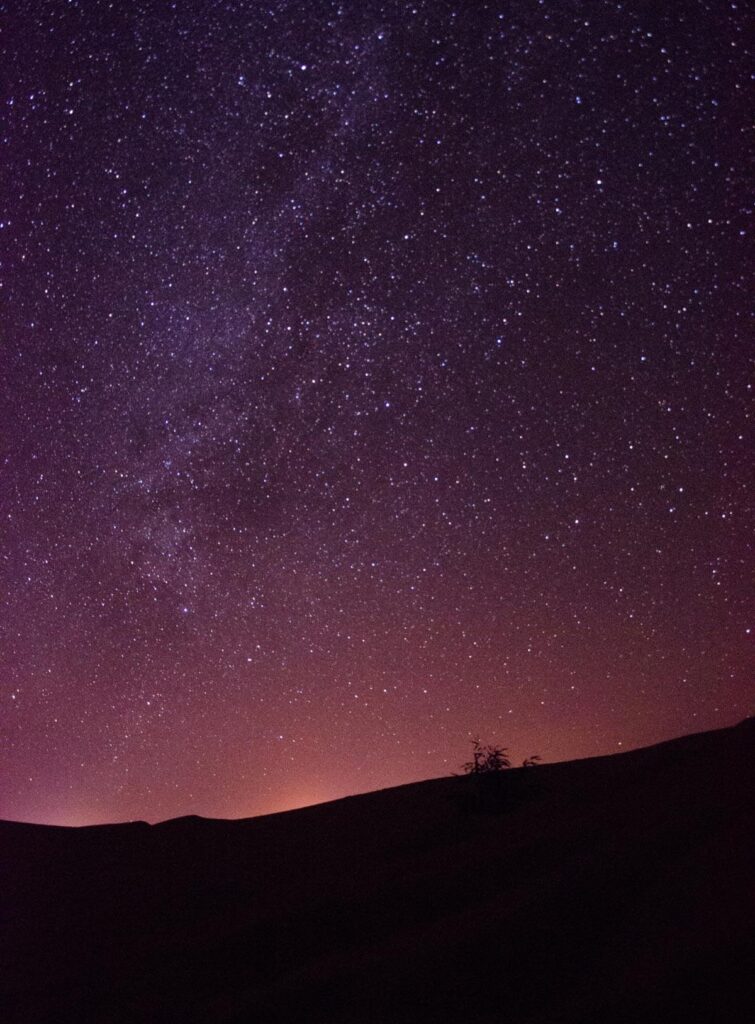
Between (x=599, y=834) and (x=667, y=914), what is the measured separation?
74.9 inches

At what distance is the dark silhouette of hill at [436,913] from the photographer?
414 centimetres

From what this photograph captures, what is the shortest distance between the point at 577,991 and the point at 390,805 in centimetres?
644

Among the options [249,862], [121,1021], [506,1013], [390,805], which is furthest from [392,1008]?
[390,805]

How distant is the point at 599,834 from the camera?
648 centimetres

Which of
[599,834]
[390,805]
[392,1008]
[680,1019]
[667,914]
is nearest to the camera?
[680,1019]

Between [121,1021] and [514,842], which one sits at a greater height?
[514,842]

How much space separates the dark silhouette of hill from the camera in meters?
4.14

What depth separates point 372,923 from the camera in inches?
222

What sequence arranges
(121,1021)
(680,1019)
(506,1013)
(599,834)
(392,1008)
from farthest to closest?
1. (599,834)
2. (121,1021)
3. (392,1008)
4. (506,1013)
5. (680,1019)

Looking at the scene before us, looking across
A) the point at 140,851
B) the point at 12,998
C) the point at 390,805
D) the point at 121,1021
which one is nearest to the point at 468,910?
the point at 121,1021

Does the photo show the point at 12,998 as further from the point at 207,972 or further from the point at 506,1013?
the point at 506,1013

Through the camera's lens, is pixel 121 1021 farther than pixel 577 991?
Yes

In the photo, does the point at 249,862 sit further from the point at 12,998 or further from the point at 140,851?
the point at 12,998

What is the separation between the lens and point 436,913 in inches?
219
